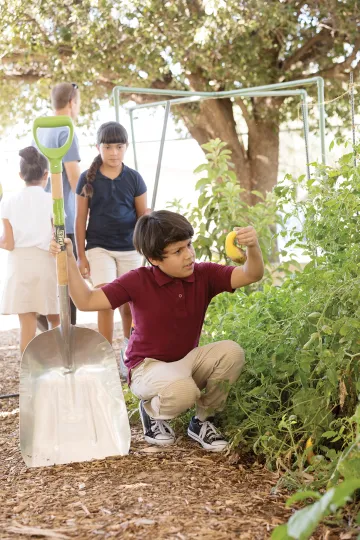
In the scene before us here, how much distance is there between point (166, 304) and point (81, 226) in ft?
3.64

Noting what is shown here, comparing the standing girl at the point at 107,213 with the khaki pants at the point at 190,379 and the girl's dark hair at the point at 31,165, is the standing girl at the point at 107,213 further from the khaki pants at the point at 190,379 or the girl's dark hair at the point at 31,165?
the khaki pants at the point at 190,379

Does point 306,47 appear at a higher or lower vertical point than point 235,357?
higher

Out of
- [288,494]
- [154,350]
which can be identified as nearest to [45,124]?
[154,350]

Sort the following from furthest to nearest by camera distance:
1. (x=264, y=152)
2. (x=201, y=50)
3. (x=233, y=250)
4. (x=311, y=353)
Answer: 1. (x=264, y=152)
2. (x=201, y=50)
3. (x=233, y=250)
4. (x=311, y=353)

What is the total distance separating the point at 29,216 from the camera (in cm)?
366

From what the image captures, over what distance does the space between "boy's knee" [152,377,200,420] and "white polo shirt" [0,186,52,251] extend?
136 cm

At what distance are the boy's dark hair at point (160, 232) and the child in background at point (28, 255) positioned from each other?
1099 mm

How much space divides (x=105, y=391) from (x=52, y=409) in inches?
7.7

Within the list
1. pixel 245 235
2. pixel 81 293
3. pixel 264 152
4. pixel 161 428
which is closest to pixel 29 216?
pixel 81 293

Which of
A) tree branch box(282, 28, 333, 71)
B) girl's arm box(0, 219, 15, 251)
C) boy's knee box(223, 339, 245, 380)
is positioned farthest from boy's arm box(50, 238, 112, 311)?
tree branch box(282, 28, 333, 71)

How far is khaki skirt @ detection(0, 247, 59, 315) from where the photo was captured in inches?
143

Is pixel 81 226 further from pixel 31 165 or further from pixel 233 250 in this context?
pixel 233 250

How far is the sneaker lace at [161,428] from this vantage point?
267 centimetres

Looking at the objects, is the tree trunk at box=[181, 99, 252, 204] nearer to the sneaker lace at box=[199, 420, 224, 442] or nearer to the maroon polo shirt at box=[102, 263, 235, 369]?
the maroon polo shirt at box=[102, 263, 235, 369]
